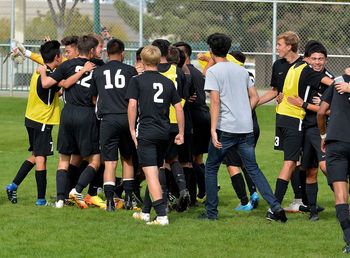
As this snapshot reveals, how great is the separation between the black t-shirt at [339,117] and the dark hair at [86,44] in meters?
3.57

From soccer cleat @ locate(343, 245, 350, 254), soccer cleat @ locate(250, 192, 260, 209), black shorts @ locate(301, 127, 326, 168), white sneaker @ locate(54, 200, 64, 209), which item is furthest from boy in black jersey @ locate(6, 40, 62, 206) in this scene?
soccer cleat @ locate(343, 245, 350, 254)

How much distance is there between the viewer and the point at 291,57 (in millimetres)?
11383

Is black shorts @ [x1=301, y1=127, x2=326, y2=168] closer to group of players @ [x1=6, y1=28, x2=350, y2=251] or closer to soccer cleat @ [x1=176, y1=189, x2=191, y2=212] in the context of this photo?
group of players @ [x1=6, y1=28, x2=350, y2=251]

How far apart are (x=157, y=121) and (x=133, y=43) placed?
17.8 meters

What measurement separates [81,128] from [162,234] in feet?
7.72

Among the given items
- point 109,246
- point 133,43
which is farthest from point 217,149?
point 133,43

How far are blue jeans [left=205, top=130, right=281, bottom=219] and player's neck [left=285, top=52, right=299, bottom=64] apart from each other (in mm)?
1274

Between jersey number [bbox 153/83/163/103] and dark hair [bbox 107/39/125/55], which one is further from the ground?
dark hair [bbox 107/39/125/55]

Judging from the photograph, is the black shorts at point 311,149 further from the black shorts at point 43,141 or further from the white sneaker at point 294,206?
the black shorts at point 43,141

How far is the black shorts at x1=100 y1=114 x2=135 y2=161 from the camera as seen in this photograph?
11.2m

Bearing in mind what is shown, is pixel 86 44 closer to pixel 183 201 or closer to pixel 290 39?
pixel 183 201

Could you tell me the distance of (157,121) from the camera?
33.9 ft

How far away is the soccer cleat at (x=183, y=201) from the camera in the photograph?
11.2 meters

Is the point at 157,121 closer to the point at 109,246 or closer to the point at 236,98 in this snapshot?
the point at 236,98
